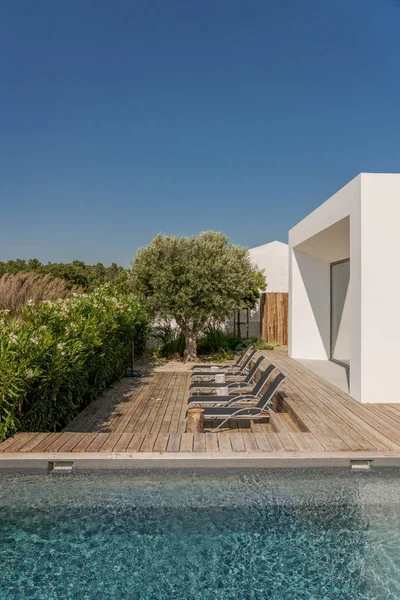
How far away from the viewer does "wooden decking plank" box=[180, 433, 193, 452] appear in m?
4.64

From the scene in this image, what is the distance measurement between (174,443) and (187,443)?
144 millimetres

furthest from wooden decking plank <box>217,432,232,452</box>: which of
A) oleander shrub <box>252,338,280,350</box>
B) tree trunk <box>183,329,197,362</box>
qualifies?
oleander shrub <box>252,338,280,350</box>

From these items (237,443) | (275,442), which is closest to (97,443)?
(237,443)

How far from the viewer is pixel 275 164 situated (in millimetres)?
19219

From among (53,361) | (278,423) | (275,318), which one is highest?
(275,318)

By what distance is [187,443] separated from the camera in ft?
15.9

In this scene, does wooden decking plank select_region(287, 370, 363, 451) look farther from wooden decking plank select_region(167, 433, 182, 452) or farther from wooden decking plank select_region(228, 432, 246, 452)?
wooden decking plank select_region(167, 433, 182, 452)

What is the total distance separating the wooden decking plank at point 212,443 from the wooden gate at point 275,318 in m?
11.6

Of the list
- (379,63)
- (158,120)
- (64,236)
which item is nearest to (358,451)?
(379,63)

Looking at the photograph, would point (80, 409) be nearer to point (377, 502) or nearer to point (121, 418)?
point (121, 418)

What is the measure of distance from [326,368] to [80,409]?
6.13 m

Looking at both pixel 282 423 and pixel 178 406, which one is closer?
pixel 282 423

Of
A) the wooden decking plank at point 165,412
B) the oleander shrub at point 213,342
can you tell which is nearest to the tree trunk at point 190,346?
the oleander shrub at point 213,342

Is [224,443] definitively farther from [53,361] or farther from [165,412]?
[165,412]
